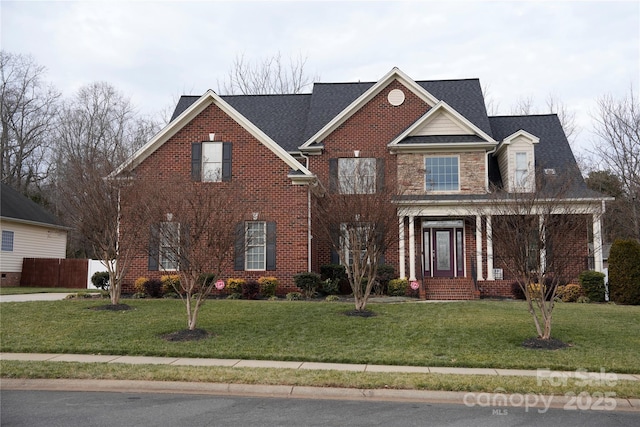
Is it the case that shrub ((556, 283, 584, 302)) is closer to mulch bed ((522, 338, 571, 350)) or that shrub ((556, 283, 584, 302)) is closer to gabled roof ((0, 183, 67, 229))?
mulch bed ((522, 338, 571, 350))

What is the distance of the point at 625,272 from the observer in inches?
728

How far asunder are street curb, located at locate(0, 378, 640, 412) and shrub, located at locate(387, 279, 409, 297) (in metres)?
11.7

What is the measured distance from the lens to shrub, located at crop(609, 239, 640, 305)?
18109 millimetres

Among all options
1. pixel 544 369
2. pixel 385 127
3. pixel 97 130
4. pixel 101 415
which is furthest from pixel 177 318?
pixel 97 130

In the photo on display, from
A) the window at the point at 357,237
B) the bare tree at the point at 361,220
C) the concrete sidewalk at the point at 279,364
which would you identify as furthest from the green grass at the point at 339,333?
the window at the point at 357,237

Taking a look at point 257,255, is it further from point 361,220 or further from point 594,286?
point 594,286

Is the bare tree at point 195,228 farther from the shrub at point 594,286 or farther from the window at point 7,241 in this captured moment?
the window at point 7,241

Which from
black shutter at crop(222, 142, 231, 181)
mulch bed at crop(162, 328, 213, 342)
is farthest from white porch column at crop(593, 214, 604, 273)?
mulch bed at crop(162, 328, 213, 342)

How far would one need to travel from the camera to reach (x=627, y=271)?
726 inches

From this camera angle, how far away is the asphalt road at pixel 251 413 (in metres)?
6.42

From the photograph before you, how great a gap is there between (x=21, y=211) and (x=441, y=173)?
72.3ft

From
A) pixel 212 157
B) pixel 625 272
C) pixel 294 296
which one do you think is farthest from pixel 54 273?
pixel 625 272

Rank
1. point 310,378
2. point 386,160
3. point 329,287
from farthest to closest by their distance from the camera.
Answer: point 386,160 → point 329,287 → point 310,378

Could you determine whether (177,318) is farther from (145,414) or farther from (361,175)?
(145,414)
